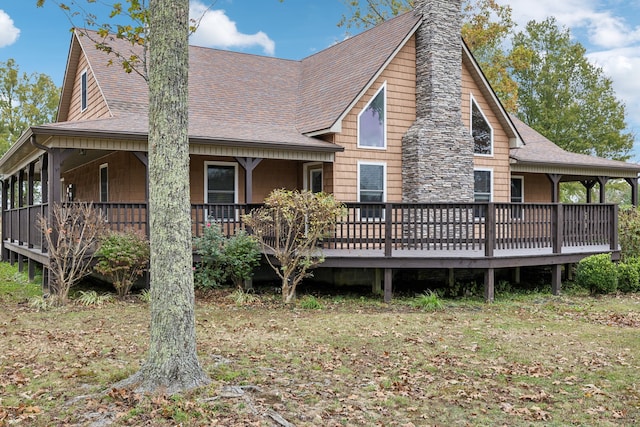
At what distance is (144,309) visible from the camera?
1002 cm

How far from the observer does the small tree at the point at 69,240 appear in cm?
1036

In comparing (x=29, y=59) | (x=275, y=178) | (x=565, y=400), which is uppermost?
(x=29, y=59)

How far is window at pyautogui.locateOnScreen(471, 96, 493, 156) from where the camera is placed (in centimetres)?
1639

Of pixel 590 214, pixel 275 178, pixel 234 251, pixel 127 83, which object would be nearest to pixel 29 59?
pixel 127 83

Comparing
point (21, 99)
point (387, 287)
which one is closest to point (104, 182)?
point (387, 287)

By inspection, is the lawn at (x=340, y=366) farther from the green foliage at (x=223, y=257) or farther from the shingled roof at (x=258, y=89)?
the shingled roof at (x=258, y=89)

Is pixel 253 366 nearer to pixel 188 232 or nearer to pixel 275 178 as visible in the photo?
pixel 188 232

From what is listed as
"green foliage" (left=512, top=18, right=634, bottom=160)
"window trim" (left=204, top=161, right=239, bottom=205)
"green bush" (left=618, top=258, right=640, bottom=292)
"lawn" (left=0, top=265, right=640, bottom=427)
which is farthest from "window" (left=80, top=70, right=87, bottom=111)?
"green foliage" (left=512, top=18, right=634, bottom=160)

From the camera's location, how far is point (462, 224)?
37.2 ft

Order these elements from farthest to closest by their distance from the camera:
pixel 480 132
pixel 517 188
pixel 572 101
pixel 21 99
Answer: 1. pixel 572 101
2. pixel 21 99
3. pixel 517 188
4. pixel 480 132

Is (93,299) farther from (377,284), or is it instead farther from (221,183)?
(377,284)

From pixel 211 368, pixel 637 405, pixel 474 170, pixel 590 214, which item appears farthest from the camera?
pixel 474 170

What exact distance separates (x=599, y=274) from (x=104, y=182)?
13.2 metres

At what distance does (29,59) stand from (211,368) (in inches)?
1350
